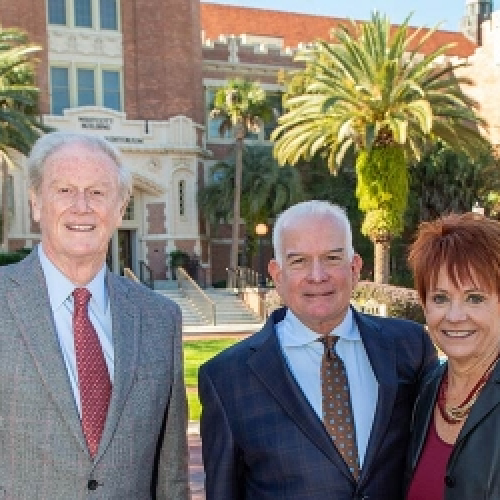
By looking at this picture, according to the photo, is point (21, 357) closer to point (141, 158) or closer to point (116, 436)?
point (116, 436)

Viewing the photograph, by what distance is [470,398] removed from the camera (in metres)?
2.80

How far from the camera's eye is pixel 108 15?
111 feet

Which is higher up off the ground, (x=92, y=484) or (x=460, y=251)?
(x=460, y=251)

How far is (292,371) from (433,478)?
698 mm

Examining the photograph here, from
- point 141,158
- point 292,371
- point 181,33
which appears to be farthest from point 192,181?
point 292,371

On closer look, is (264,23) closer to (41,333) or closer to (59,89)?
(59,89)

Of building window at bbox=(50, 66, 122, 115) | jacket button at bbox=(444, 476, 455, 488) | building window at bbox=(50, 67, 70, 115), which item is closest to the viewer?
jacket button at bbox=(444, 476, 455, 488)

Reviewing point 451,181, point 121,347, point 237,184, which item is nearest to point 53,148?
point 121,347

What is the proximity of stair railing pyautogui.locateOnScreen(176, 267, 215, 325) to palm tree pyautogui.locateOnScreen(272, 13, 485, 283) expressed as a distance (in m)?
5.53

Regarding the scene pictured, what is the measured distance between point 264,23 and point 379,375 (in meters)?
47.1

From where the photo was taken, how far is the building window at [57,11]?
32.4m

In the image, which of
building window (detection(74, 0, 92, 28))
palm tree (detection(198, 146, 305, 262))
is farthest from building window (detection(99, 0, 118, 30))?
palm tree (detection(198, 146, 305, 262))

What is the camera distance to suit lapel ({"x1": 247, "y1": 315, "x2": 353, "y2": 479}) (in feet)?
9.53

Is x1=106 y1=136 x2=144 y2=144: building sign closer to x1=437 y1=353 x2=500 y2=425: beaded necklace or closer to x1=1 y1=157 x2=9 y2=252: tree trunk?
x1=1 y1=157 x2=9 y2=252: tree trunk
